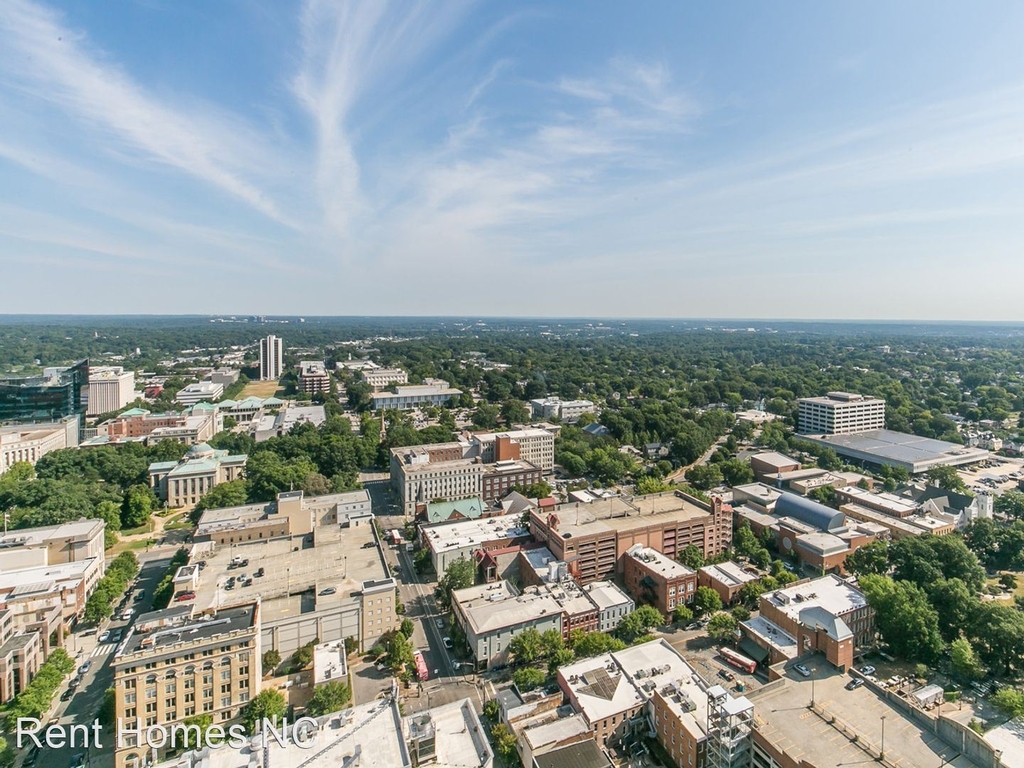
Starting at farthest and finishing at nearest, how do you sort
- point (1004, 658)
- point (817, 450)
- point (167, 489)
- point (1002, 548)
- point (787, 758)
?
point (817, 450)
point (167, 489)
point (1002, 548)
point (1004, 658)
point (787, 758)

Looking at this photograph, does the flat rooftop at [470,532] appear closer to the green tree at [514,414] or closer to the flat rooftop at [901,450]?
the green tree at [514,414]

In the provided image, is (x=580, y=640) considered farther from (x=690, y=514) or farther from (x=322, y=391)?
(x=322, y=391)

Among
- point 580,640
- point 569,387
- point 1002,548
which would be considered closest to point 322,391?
point 569,387

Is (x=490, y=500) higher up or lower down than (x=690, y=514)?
lower down

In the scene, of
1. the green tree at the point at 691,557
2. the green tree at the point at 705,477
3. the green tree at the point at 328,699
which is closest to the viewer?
the green tree at the point at 328,699

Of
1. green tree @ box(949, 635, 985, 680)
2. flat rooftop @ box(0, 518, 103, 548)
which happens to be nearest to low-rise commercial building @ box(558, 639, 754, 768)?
green tree @ box(949, 635, 985, 680)

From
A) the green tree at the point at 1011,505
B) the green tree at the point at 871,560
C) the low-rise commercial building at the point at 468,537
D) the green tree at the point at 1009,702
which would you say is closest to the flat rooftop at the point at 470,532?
the low-rise commercial building at the point at 468,537
